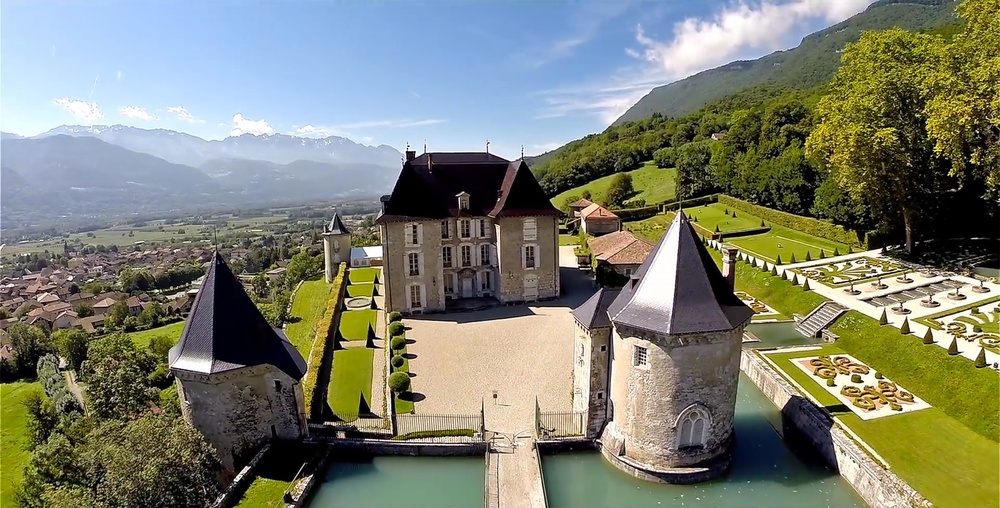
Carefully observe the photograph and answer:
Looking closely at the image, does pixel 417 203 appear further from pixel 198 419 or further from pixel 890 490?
pixel 890 490

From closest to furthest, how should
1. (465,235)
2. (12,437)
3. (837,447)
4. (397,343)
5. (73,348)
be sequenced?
(837,447), (397,343), (12,437), (465,235), (73,348)

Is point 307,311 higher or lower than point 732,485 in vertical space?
higher

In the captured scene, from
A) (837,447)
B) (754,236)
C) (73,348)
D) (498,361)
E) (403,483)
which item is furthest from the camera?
(754,236)

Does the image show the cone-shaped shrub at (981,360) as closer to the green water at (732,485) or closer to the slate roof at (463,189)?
the green water at (732,485)

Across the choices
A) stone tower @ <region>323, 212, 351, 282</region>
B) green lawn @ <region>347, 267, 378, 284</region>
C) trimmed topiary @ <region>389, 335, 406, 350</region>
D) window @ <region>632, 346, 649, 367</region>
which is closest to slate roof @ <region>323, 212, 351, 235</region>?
stone tower @ <region>323, 212, 351, 282</region>

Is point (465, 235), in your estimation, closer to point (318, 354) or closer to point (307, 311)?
point (307, 311)

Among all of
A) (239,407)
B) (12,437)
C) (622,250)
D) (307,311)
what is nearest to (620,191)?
(622,250)

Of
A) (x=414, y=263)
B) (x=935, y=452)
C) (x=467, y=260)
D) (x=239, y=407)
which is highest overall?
(x=414, y=263)
